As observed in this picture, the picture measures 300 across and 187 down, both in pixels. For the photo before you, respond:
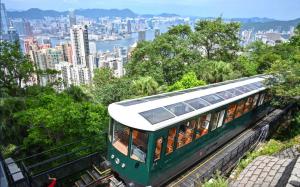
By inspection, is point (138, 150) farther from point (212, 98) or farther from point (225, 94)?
point (225, 94)

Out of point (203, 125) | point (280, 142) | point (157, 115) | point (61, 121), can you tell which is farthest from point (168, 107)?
point (280, 142)

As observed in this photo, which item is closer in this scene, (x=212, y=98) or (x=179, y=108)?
(x=179, y=108)

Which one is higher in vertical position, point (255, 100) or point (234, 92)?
point (234, 92)

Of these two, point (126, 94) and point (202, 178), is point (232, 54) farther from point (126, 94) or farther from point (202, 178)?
point (202, 178)

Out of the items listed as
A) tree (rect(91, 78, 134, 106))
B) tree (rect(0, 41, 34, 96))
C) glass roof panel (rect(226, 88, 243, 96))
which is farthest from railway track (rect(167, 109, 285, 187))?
tree (rect(0, 41, 34, 96))

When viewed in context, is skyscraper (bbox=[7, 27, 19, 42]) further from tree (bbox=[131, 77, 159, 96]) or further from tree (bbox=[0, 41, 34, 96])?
tree (bbox=[131, 77, 159, 96])

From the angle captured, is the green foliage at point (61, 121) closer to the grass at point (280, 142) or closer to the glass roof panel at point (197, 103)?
the glass roof panel at point (197, 103)

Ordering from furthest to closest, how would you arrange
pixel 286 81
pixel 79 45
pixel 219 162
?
pixel 79 45 < pixel 286 81 < pixel 219 162
